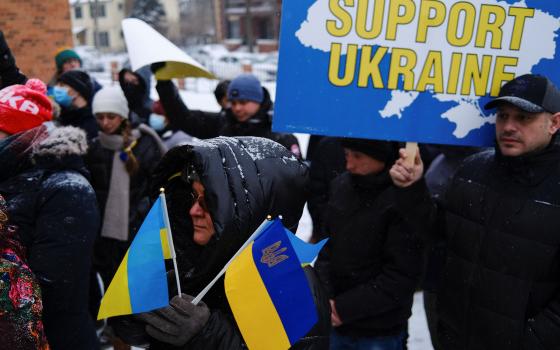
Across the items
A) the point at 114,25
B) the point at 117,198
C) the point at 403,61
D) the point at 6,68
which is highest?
the point at 114,25

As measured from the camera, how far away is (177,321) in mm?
1463

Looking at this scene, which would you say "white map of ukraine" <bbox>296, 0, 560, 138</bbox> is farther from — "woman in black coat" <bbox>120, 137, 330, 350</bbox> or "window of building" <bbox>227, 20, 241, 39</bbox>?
"window of building" <bbox>227, 20, 241, 39</bbox>

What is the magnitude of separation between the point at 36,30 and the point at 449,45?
8725mm

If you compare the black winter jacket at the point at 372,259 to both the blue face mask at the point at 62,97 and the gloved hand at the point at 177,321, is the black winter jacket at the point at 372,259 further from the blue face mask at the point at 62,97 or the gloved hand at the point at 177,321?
the blue face mask at the point at 62,97

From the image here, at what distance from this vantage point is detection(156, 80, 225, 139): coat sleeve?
3.75 metres

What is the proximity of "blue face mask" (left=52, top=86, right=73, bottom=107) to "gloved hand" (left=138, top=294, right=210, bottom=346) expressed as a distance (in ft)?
10.0

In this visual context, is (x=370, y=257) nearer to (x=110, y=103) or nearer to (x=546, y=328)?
(x=546, y=328)

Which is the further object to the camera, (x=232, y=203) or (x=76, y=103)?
(x=76, y=103)

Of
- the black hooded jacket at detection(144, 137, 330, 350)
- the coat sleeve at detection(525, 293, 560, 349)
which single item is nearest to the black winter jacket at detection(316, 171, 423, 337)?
the coat sleeve at detection(525, 293, 560, 349)

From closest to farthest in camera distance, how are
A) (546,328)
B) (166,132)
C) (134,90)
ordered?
(546,328)
(134,90)
(166,132)

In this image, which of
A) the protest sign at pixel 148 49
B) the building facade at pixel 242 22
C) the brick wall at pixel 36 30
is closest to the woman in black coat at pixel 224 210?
the protest sign at pixel 148 49

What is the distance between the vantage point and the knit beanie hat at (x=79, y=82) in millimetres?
4172

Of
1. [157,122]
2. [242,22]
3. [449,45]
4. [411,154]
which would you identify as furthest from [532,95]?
[242,22]

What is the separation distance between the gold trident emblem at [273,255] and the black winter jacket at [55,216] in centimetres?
121
